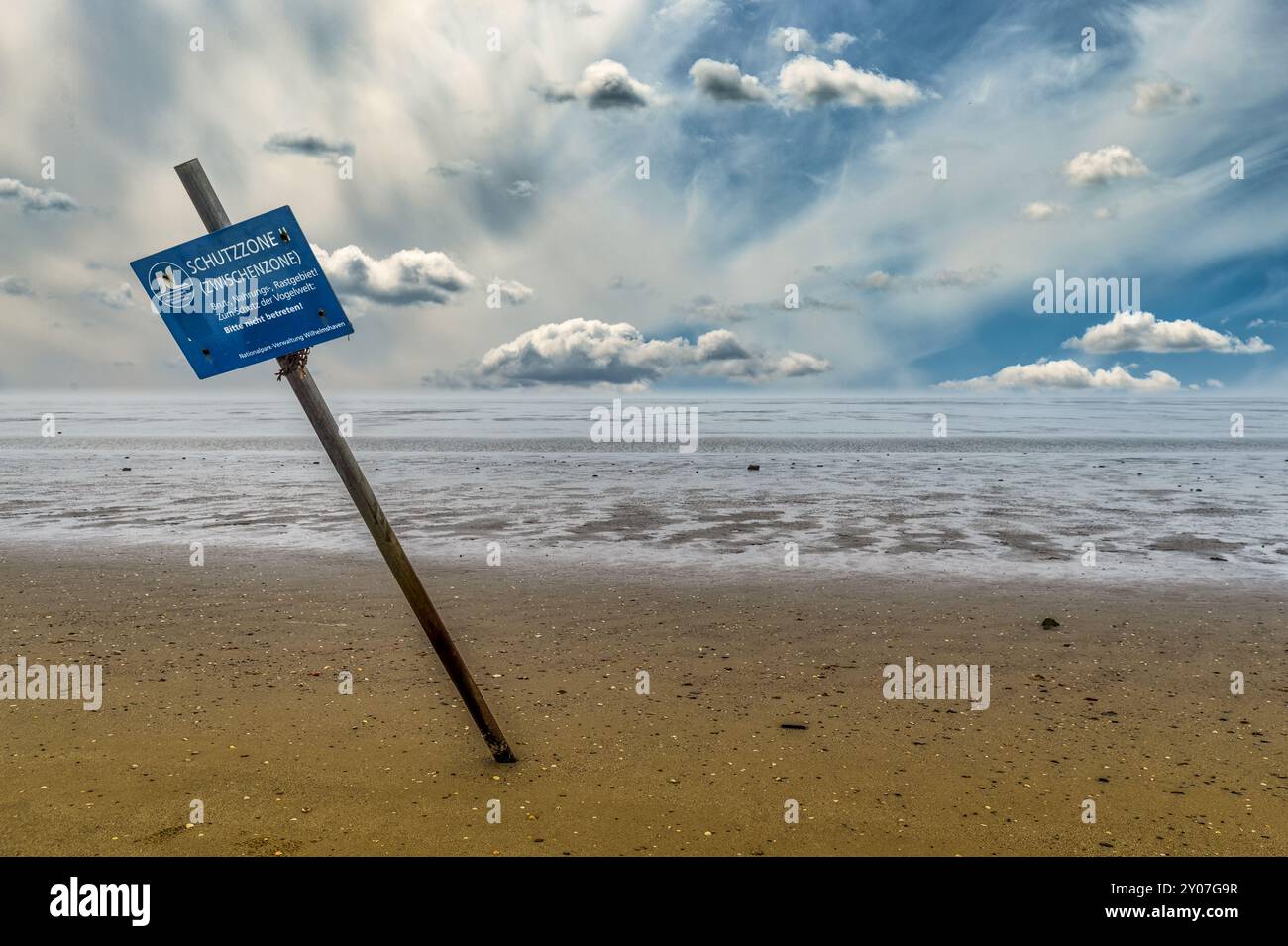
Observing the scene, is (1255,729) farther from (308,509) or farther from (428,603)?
(308,509)

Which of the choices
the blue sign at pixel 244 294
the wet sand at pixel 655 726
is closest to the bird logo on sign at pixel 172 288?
the blue sign at pixel 244 294

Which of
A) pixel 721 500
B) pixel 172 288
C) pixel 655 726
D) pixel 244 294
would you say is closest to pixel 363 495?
pixel 244 294

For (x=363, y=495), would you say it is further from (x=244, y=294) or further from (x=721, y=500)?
(x=721, y=500)

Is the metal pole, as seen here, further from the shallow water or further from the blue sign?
the shallow water

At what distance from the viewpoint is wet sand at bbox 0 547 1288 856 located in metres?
5.04

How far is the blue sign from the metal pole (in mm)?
184

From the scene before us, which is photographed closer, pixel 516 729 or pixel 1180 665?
pixel 516 729

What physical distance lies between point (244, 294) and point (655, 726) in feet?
12.8

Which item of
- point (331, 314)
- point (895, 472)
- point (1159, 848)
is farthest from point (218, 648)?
point (895, 472)

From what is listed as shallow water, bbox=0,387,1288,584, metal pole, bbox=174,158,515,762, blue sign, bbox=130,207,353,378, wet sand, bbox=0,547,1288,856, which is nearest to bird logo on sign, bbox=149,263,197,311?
blue sign, bbox=130,207,353,378

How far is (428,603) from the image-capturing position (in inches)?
218

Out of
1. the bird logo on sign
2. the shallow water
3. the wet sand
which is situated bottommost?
the wet sand

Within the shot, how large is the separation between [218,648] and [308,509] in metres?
9.71
